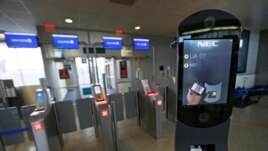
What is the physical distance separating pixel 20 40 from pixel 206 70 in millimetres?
3849

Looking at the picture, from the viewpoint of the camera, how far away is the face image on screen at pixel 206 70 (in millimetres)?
785

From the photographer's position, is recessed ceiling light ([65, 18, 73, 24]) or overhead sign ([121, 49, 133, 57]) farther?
overhead sign ([121, 49, 133, 57])

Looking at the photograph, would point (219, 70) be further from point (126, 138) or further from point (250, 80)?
point (250, 80)

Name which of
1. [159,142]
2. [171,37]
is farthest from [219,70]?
[171,37]

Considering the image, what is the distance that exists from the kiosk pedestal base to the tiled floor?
145 centimetres

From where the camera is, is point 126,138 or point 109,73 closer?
point 126,138

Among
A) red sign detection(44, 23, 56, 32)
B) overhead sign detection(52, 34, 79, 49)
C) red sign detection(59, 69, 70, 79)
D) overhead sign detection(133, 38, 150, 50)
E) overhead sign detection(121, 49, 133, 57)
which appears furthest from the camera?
overhead sign detection(121, 49, 133, 57)

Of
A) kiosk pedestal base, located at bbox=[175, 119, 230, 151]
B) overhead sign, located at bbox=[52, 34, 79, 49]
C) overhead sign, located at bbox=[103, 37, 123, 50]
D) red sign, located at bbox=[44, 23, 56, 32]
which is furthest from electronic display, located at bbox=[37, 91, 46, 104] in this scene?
red sign, located at bbox=[44, 23, 56, 32]

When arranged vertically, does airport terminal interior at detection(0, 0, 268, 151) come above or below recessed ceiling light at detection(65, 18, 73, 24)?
below

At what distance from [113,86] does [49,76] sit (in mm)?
2343

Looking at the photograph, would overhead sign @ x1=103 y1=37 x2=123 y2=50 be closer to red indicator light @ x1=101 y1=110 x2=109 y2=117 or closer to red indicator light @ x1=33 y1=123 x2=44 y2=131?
red indicator light @ x1=101 y1=110 x2=109 y2=117

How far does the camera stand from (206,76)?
2.68 feet

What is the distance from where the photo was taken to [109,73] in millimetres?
5504

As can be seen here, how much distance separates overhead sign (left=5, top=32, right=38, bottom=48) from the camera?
273 cm
